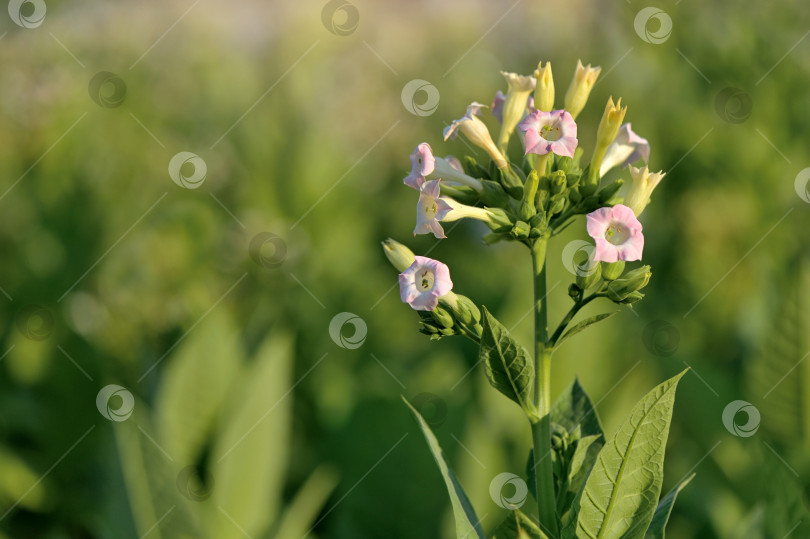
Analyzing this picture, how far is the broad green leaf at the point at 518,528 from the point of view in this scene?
838 millimetres

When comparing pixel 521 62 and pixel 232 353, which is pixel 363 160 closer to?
pixel 521 62

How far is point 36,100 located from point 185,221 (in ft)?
2.46

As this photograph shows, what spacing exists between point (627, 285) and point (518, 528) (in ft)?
1.04

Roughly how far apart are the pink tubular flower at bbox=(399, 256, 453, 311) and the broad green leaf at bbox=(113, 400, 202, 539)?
71 cm

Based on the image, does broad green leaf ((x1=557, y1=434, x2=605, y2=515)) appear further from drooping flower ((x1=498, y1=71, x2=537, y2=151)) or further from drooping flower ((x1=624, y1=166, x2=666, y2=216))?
drooping flower ((x1=498, y1=71, x2=537, y2=151))

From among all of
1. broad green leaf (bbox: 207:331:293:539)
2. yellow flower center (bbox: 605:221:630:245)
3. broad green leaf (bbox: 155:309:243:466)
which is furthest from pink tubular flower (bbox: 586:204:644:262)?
broad green leaf (bbox: 155:309:243:466)

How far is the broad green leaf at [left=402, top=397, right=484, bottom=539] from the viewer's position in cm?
82

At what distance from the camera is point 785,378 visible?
67.5 inches

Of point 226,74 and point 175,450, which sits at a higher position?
point 226,74

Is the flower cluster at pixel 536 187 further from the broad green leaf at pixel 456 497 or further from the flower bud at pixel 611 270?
the broad green leaf at pixel 456 497

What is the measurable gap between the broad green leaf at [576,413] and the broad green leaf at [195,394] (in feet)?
2.72

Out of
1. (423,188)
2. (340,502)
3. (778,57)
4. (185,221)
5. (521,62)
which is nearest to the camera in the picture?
(423,188)

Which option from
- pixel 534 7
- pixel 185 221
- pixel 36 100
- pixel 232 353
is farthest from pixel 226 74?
pixel 232 353

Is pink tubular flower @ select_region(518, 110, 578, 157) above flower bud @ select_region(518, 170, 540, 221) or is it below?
above
